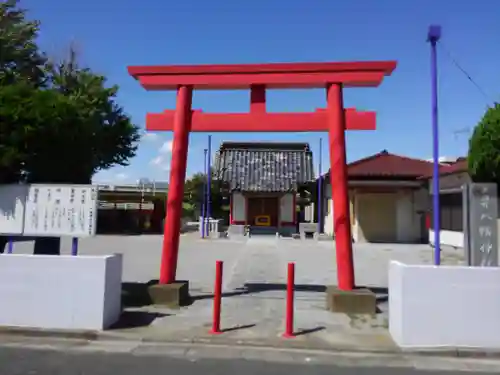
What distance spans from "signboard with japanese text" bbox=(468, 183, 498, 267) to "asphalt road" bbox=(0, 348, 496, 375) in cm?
206

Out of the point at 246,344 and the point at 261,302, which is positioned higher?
the point at 261,302

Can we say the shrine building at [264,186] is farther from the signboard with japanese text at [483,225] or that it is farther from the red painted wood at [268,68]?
the signboard with japanese text at [483,225]

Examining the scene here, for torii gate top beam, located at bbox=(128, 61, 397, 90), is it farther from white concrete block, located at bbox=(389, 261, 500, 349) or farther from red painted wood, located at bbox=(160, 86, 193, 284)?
white concrete block, located at bbox=(389, 261, 500, 349)

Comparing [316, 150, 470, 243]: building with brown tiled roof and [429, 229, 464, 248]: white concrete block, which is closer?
[429, 229, 464, 248]: white concrete block

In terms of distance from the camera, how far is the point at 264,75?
880 centimetres

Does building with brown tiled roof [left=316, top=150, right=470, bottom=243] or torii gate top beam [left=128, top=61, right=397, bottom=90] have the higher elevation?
torii gate top beam [left=128, top=61, right=397, bottom=90]

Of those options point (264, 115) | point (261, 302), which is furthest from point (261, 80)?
point (261, 302)

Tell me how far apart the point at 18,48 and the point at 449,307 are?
11.7m

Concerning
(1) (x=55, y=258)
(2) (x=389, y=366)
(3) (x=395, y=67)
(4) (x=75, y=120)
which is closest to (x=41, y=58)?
(4) (x=75, y=120)

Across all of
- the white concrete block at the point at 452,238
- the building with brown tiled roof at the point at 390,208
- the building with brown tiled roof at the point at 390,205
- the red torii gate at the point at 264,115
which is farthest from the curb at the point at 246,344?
the building with brown tiled roof at the point at 390,208

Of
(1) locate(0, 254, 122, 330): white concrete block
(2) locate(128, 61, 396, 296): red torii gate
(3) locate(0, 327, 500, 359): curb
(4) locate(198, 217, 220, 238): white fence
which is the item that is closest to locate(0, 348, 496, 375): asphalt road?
(3) locate(0, 327, 500, 359): curb

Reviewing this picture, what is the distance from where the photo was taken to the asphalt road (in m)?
5.26

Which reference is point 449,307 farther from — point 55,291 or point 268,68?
point 55,291

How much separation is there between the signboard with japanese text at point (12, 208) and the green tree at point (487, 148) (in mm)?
8734
